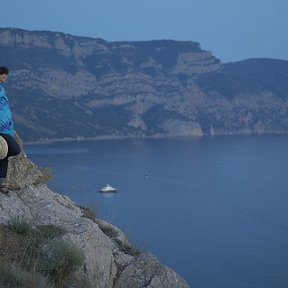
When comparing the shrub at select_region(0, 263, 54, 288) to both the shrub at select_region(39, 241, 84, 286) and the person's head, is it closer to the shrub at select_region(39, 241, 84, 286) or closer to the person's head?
the shrub at select_region(39, 241, 84, 286)

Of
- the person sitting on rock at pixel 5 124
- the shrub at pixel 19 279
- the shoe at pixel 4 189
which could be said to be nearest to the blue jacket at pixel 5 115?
the person sitting on rock at pixel 5 124

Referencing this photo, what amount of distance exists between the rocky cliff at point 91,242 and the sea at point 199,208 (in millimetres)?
1014

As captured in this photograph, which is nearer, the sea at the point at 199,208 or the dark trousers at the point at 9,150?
the dark trousers at the point at 9,150

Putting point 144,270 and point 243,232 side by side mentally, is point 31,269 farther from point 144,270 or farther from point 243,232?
point 243,232

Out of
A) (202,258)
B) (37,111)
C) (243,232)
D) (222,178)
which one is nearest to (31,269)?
(202,258)

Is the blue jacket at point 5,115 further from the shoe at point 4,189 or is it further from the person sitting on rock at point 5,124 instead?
the shoe at point 4,189

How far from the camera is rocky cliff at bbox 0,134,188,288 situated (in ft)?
17.9

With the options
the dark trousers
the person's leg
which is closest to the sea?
the person's leg

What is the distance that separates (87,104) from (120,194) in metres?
135

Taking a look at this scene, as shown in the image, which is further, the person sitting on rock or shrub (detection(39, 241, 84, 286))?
the person sitting on rock

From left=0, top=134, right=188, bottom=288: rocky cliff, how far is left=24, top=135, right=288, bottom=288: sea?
3.33 feet

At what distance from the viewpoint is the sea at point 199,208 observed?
32.7 metres

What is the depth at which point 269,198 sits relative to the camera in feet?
190

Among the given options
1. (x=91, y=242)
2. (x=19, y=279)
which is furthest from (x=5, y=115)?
(x=19, y=279)
